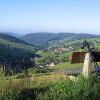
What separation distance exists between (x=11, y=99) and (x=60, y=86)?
1.45 metres

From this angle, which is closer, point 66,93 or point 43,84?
point 66,93

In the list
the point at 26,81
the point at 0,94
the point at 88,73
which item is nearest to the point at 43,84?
the point at 26,81

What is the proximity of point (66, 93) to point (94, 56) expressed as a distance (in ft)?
11.0

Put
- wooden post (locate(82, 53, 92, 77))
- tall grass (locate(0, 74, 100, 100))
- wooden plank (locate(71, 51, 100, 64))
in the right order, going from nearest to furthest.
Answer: tall grass (locate(0, 74, 100, 100))
wooden post (locate(82, 53, 92, 77))
wooden plank (locate(71, 51, 100, 64))

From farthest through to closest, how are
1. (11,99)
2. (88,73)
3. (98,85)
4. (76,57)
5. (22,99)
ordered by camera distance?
(76,57)
(88,73)
(98,85)
(22,99)
(11,99)

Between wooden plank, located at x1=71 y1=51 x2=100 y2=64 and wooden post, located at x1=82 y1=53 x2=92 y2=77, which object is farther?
wooden plank, located at x1=71 y1=51 x2=100 y2=64

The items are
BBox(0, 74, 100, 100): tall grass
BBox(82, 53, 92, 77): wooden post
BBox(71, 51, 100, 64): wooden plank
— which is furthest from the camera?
BBox(71, 51, 100, 64): wooden plank

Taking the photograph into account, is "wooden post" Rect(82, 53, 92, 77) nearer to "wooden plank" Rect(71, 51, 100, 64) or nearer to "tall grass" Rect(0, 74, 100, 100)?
"wooden plank" Rect(71, 51, 100, 64)

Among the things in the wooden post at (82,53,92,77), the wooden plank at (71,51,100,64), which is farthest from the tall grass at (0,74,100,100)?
the wooden plank at (71,51,100,64)

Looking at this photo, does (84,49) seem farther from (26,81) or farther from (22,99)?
(22,99)

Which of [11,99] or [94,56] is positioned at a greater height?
[94,56]

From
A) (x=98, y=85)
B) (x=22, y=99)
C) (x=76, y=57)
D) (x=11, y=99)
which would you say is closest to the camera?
(x=11, y=99)

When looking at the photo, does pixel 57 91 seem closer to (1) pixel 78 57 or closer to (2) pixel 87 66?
(2) pixel 87 66

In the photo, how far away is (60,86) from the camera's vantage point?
8.96 metres
